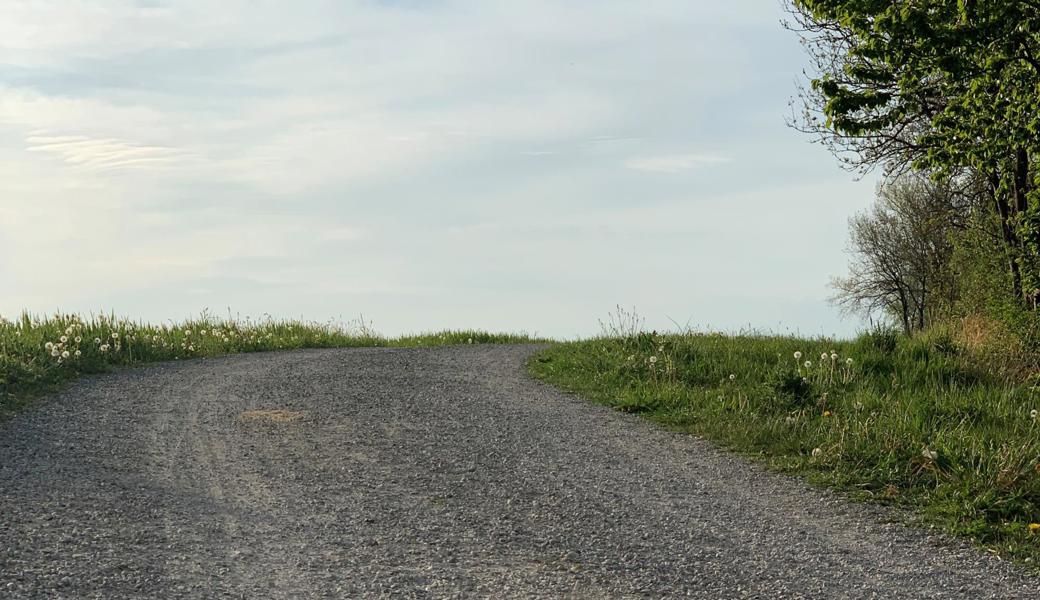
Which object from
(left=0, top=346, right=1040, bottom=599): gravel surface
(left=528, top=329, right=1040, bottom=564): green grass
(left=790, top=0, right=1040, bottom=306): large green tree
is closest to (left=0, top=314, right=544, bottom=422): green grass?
(left=0, top=346, right=1040, bottom=599): gravel surface

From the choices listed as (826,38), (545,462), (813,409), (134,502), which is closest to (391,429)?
(545,462)

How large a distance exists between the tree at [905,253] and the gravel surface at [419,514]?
2341 cm

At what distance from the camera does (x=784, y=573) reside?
6.12 m

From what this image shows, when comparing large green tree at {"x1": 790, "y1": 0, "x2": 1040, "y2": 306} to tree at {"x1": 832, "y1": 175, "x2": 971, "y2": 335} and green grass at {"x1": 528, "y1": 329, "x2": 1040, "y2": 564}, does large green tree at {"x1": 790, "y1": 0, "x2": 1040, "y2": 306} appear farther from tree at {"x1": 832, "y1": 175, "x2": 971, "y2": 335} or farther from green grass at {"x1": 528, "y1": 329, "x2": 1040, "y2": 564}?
tree at {"x1": 832, "y1": 175, "x2": 971, "y2": 335}

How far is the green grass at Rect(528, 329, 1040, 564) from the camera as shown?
8062 mm

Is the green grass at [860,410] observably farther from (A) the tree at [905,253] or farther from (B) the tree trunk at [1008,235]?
(A) the tree at [905,253]

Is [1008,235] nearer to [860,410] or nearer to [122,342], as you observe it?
[860,410]

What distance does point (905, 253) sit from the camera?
3350cm

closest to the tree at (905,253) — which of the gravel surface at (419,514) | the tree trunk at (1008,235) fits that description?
the tree trunk at (1008,235)

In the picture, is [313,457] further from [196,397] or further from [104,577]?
[196,397]

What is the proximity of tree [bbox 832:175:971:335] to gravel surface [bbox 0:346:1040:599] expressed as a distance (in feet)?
76.8

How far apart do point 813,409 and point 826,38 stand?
46.7 feet

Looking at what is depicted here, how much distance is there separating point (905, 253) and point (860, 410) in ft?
82.4

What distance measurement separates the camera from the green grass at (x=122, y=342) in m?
13.4
